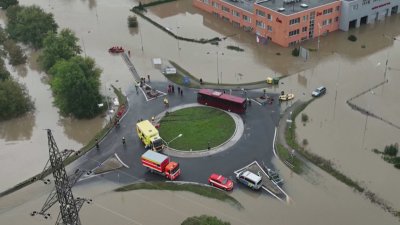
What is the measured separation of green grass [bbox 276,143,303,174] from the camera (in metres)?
39.3

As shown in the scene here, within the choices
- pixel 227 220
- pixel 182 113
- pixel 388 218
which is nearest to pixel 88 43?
pixel 182 113

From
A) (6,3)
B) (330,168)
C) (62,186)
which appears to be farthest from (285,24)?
(6,3)

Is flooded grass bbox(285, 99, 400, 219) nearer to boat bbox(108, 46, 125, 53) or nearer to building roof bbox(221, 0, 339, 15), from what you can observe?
building roof bbox(221, 0, 339, 15)

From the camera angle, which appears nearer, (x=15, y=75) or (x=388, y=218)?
(x=388, y=218)

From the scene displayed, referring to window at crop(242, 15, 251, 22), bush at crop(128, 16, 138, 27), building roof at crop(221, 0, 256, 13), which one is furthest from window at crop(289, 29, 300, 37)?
bush at crop(128, 16, 138, 27)

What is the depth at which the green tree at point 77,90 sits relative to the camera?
157 ft

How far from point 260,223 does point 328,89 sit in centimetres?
2348

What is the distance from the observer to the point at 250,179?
37.0 m

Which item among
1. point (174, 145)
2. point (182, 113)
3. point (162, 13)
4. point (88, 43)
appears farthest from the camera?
point (162, 13)

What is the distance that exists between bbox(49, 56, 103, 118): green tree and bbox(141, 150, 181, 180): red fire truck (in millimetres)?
12708

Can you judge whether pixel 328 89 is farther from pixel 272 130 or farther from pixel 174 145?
pixel 174 145

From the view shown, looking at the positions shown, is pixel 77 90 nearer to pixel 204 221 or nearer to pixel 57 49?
pixel 57 49

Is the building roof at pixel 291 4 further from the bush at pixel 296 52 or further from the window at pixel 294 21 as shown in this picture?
the bush at pixel 296 52

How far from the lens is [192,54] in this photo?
209 feet
